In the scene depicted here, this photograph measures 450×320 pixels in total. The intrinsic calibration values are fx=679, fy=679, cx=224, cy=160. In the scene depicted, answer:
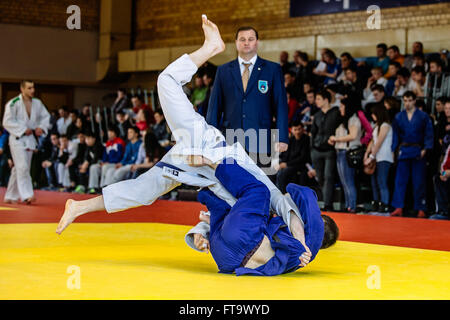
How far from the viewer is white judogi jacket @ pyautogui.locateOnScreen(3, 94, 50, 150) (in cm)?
738

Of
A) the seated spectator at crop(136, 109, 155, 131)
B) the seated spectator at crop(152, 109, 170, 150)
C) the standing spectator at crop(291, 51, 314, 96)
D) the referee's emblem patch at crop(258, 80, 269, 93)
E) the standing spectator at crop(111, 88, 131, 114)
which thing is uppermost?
the standing spectator at crop(291, 51, 314, 96)

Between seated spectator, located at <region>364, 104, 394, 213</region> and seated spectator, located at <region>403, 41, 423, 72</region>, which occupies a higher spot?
seated spectator, located at <region>403, 41, 423, 72</region>

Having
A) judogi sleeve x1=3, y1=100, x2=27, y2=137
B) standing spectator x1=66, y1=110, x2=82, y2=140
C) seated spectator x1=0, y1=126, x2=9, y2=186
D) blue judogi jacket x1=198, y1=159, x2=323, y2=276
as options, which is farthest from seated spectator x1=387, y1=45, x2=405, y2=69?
seated spectator x1=0, y1=126, x2=9, y2=186

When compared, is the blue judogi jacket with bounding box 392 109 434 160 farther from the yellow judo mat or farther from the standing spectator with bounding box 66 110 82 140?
the standing spectator with bounding box 66 110 82 140

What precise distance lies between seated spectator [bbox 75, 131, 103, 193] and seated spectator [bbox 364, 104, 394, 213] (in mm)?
5211

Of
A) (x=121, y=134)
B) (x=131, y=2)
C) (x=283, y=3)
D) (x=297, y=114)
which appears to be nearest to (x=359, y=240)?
(x=297, y=114)

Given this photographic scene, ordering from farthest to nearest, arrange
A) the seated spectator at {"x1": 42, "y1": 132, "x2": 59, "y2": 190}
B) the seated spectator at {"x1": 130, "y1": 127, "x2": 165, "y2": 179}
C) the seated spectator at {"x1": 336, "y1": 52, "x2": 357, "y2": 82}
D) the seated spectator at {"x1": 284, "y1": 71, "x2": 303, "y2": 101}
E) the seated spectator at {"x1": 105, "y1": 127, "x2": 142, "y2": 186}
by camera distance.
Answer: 1. the seated spectator at {"x1": 42, "y1": 132, "x2": 59, "y2": 190}
2. the seated spectator at {"x1": 105, "y1": 127, "x2": 142, "y2": 186}
3. the seated spectator at {"x1": 130, "y1": 127, "x2": 165, "y2": 179}
4. the seated spectator at {"x1": 284, "y1": 71, "x2": 303, "y2": 101}
5. the seated spectator at {"x1": 336, "y1": 52, "x2": 357, "y2": 82}

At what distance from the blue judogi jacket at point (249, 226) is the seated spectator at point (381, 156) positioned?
4.45m

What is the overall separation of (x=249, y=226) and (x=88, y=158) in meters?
8.85

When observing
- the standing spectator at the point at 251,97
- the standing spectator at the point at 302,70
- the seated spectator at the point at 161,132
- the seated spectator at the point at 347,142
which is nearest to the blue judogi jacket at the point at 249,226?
the standing spectator at the point at 251,97

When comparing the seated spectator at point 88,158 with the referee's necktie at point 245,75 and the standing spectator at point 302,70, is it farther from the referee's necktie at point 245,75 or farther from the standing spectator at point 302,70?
the referee's necktie at point 245,75

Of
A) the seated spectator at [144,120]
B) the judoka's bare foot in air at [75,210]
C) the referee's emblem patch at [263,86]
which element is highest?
the referee's emblem patch at [263,86]

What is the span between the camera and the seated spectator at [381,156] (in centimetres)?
735

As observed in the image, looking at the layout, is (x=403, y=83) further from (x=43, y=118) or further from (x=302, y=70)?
(x=43, y=118)
